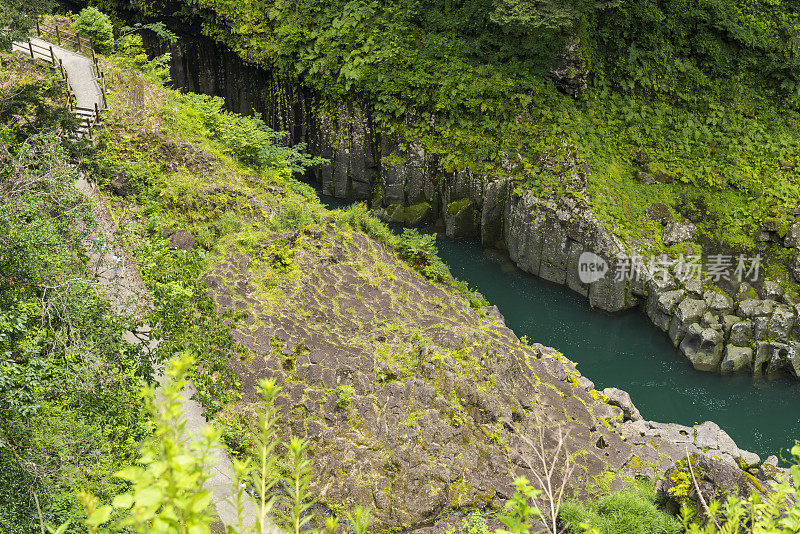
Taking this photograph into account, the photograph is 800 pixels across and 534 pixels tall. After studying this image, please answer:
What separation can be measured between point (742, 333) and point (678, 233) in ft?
13.2

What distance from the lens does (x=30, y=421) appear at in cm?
729

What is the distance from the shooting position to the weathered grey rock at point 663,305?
21.0 meters

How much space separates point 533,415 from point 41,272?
10629 millimetres

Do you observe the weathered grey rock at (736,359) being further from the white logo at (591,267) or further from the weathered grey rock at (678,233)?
the white logo at (591,267)

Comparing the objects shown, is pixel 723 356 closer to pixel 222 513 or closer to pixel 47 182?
pixel 222 513

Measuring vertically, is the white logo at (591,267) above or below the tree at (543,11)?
below

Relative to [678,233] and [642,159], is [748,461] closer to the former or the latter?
[678,233]

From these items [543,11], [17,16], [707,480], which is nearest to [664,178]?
[543,11]

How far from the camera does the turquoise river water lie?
1877 cm

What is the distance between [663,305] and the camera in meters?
21.0

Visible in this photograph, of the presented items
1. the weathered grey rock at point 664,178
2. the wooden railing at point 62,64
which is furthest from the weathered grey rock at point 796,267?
the wooden railing at point 62,64

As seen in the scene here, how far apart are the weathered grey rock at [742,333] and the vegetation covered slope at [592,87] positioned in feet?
13.1

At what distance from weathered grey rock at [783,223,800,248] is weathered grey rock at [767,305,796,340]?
8.92 feet

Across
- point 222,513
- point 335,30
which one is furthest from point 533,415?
point 335,30
